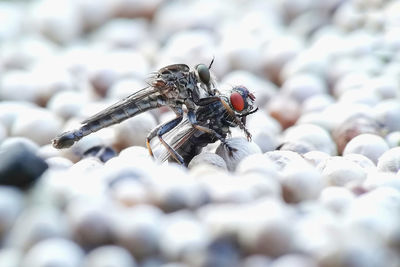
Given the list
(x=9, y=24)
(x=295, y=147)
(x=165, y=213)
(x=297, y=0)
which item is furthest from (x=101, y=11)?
(x=165, y=213)

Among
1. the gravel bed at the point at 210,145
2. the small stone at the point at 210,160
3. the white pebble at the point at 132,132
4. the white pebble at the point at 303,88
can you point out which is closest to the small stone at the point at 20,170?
the gravel bed at the point at 210,145

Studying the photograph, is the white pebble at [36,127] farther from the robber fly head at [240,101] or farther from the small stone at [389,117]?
the small stone at [389,117]

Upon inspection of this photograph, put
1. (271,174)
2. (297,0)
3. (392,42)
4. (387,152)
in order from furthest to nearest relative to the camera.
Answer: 1. (297,0)
2. (392,42)
3. (387,152)
4. (271,174)

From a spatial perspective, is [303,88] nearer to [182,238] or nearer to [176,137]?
[176,137]

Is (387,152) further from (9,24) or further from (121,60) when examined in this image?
(9,24)

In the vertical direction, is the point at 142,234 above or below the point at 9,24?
below

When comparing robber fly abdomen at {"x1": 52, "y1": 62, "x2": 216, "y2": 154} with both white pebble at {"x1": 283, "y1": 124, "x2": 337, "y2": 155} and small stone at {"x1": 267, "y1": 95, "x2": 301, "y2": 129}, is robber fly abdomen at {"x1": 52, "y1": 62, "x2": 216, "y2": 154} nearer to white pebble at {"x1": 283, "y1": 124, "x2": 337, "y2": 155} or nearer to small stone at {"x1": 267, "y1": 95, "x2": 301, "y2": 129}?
white pebble at {"x1": 283, "y1": 124, "x2": 337, "y2": 155}

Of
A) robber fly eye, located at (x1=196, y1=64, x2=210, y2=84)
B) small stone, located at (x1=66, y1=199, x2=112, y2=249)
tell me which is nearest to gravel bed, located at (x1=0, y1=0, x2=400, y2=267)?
small stone, located at (x1=66, y1=199, x2=112, y2=249)
